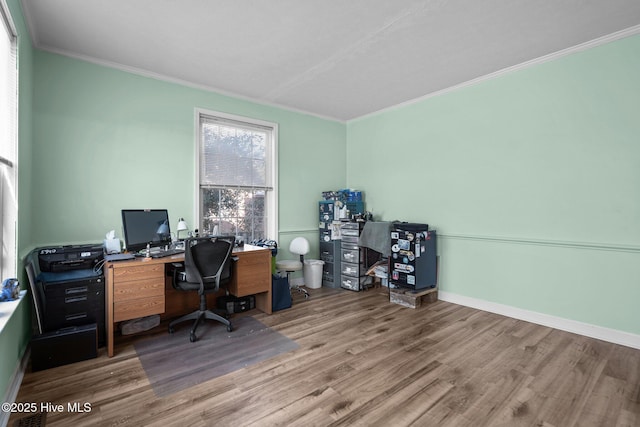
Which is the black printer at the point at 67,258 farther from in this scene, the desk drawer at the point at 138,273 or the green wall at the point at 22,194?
the desk drawer at the point at 138,273

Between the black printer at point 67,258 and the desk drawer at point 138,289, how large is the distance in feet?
1.21

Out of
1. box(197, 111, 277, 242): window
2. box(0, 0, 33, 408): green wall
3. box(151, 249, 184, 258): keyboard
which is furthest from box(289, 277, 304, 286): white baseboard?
box(0, 0, 33, 408): green wall

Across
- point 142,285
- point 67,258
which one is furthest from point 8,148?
point 142,285

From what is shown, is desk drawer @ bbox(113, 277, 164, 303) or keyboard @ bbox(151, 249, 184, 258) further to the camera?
keyboard @ bbox(151, 249, 184, 258)

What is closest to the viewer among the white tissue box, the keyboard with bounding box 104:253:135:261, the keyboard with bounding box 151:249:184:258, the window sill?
the window sill

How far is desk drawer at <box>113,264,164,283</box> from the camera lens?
2.62 metres

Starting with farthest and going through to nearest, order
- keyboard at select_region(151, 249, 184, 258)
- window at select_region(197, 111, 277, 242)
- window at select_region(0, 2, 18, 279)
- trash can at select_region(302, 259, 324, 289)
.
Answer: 1. trash can at select_region(302, 259, 324, 289)
2. window at select_region(197, 111, 277, 242)
3. keyboard at select_region(151, 249, 184, 258)
4. window at select_region(0, 2, 18, 279)

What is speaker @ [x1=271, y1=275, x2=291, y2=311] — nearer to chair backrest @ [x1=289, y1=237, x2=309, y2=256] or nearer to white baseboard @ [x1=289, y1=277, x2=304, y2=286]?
chair backrest @ [x1=289, y1=237, x2=309, y2=256]

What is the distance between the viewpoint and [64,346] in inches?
94.9

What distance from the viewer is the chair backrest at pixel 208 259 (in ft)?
9.48

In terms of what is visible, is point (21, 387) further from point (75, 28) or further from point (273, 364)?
point (75, 28)

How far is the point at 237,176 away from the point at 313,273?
1.90 metres

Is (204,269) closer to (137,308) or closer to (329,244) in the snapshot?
(137,308)

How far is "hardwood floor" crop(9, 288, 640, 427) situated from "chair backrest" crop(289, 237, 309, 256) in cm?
162
